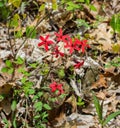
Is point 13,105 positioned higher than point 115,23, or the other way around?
point 115,23

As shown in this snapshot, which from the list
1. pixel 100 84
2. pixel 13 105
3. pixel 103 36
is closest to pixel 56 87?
pixel 13 105

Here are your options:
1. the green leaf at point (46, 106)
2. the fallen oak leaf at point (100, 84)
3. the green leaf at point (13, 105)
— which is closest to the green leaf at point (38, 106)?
the green leaf at point (46, 106)

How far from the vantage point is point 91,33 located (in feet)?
10.8

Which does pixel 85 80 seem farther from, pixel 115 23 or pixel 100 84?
pixel 115 23

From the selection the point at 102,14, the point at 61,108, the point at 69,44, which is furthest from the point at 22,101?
the point at 102,14

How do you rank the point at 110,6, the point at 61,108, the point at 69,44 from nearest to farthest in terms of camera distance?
the point at 69,44
the point at 61,108
the point at 110,6

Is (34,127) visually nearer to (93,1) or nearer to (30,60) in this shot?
(30,60)

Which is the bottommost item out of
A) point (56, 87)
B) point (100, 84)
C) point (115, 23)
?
point (100, 84)

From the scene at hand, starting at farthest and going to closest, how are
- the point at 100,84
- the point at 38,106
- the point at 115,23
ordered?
the point at 115,23 < the point at 100,84 < the point at 38,106

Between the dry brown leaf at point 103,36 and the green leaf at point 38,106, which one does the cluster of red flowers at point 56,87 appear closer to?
the green leaf at point 38,106

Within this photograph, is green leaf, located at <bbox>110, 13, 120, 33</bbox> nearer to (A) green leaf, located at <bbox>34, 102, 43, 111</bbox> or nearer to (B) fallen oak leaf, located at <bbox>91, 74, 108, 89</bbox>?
(B) fallen oak leaf, located at <bbox>91, 74, 108, 89</bbox>

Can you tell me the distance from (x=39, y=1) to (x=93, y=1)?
54 centimetres

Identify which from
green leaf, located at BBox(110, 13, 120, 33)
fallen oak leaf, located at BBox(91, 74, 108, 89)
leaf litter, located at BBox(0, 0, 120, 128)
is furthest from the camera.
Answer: green leaf, located at BBox(110, 13, 120, 33)

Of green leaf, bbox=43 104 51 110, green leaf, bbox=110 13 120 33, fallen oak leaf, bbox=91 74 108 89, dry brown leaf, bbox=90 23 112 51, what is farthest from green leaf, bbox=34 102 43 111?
green leaf, bbox=110 13 120 33
